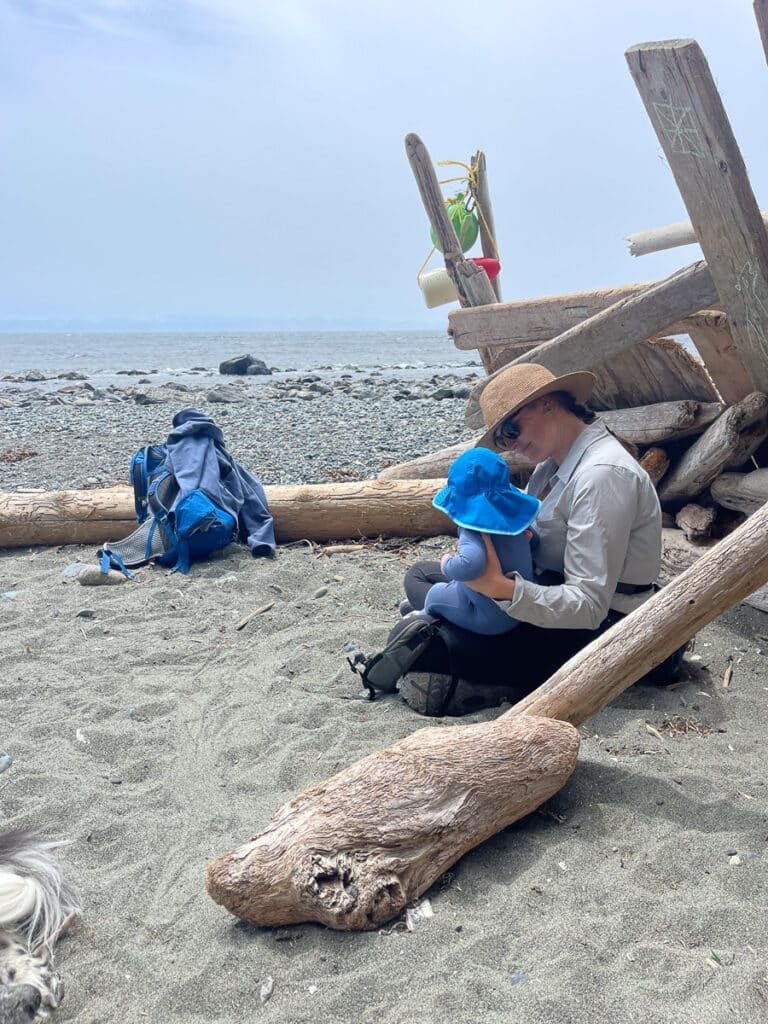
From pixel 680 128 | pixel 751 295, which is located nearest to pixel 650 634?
pixel 751 295

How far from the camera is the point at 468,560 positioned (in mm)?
3732

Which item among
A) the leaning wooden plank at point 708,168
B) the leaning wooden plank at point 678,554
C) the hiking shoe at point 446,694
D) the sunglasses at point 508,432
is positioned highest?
the leaning wooden plank at point 708,168

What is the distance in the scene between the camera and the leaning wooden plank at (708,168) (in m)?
4.16

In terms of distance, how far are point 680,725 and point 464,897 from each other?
1525 mm

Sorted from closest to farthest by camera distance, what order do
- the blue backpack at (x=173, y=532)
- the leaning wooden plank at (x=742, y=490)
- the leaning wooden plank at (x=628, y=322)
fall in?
1. the leaning wooden plank at (x=628, y=322)
2. the leaning wooden plank at (x=742, y=490)
3. the blue backpack at (x=173, y=532)

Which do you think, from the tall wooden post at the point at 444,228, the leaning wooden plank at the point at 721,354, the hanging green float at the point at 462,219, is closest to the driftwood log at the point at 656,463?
the leaning wooden plank at the point at 721,354

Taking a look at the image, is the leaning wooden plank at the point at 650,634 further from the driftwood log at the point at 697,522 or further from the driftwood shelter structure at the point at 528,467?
the driftwood log at the point at 697,522

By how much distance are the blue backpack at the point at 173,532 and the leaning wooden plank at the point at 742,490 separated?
344cm

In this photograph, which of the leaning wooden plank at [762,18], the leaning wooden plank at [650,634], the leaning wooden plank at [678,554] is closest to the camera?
the leaning wooden plank at [650,634]

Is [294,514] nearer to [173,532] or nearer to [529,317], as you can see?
[173,532]

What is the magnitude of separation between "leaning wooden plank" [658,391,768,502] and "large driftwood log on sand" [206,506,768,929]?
182 cm

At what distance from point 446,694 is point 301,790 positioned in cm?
86

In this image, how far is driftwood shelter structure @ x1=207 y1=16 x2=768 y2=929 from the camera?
275 centimetres

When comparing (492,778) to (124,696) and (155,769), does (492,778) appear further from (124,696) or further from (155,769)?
(124,696)
